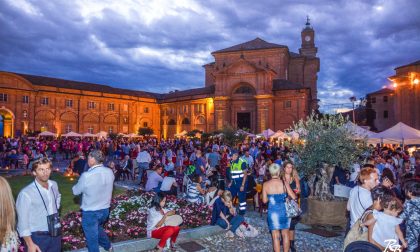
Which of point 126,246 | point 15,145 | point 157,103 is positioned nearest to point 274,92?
point 157,103

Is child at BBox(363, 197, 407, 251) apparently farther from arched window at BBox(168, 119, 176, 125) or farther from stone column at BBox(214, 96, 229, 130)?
arched window at BBox(168, 119, 176, 125)

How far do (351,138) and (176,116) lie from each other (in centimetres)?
4616

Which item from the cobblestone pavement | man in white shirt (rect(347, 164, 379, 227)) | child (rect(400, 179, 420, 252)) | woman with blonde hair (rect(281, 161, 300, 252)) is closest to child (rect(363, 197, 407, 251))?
child (rect(400, 179, 420, 252))

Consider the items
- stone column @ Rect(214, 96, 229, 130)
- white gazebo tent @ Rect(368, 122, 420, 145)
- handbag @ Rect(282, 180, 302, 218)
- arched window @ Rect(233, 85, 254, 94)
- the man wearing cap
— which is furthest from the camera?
stone column @ Rect(214, 96, 229, 130)

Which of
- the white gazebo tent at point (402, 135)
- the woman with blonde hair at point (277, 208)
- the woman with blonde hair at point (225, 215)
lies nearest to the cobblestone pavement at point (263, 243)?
the woman with blonde hair at point (225, 215)

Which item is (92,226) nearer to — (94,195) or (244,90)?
(94,195)

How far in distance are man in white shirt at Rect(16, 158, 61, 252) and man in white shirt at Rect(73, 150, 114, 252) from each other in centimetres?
85

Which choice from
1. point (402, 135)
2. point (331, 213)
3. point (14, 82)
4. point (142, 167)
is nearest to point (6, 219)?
point (331, 213)

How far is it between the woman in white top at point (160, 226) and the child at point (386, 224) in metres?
4.04

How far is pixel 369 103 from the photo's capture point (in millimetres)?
53375

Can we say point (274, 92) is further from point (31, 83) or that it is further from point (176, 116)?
point (31, 83)

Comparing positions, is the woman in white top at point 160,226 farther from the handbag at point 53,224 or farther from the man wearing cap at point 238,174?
the man wearing cap at point 238,174

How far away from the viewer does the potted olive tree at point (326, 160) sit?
29.0ft

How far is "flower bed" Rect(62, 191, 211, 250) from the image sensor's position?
7215 mm
